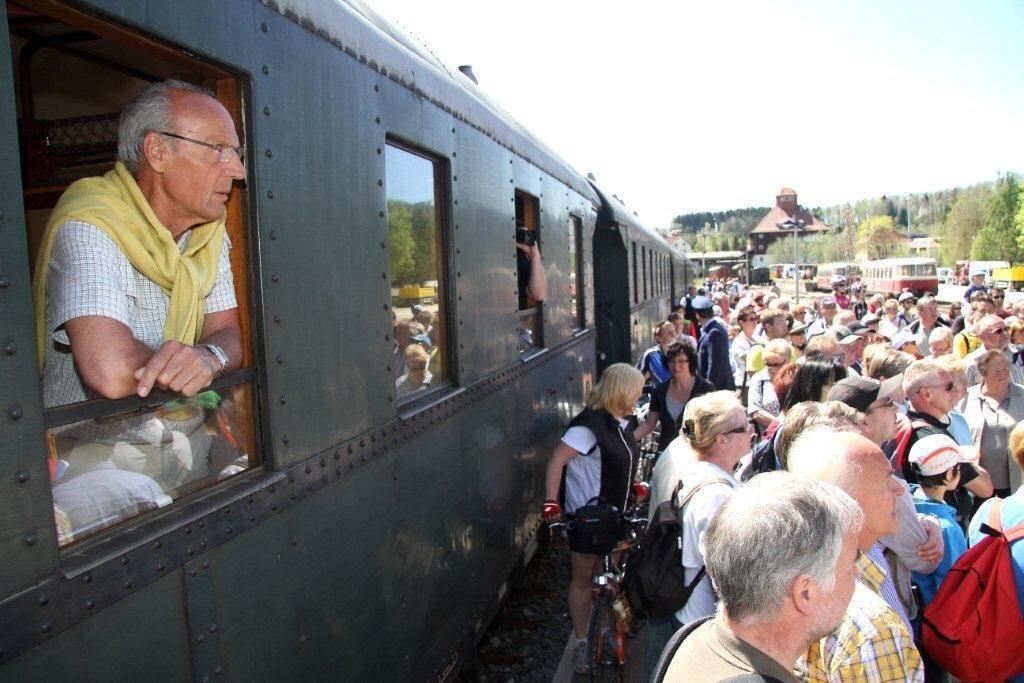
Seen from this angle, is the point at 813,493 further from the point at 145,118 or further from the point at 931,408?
the point at 931,408

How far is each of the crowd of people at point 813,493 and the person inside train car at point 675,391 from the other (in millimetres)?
15

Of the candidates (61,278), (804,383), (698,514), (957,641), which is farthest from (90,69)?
(804,383)

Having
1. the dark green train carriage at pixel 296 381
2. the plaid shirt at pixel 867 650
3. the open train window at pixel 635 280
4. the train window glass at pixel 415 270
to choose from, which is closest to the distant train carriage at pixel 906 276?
the open train window at pixel 635 280

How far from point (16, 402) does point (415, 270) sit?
1874 millimetres

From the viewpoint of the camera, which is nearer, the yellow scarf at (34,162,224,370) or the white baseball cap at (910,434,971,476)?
the yellow scarf at (34,162,224,370)

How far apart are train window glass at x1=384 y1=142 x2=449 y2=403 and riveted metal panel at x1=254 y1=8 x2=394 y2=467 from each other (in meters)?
0.16

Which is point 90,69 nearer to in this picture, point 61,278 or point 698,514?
point 61,278

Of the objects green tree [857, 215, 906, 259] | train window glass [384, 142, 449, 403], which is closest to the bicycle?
train window glass [384, 142, 449, 403]

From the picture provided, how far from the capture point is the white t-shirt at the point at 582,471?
439 centimetres

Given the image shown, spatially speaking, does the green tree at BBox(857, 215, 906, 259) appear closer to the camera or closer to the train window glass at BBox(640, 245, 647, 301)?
the train window glass at BBox(640, 245, 647, 301)

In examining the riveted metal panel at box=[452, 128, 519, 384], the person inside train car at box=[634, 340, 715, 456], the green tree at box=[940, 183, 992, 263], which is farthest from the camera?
the green tree at box=[940, 183, 992, 263]

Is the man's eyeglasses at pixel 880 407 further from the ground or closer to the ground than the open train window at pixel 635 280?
closer to the ground

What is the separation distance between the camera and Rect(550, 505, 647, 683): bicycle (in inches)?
154

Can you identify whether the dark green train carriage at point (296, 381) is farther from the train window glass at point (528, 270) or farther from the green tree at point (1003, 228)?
the green tree at point (1003, 228)
